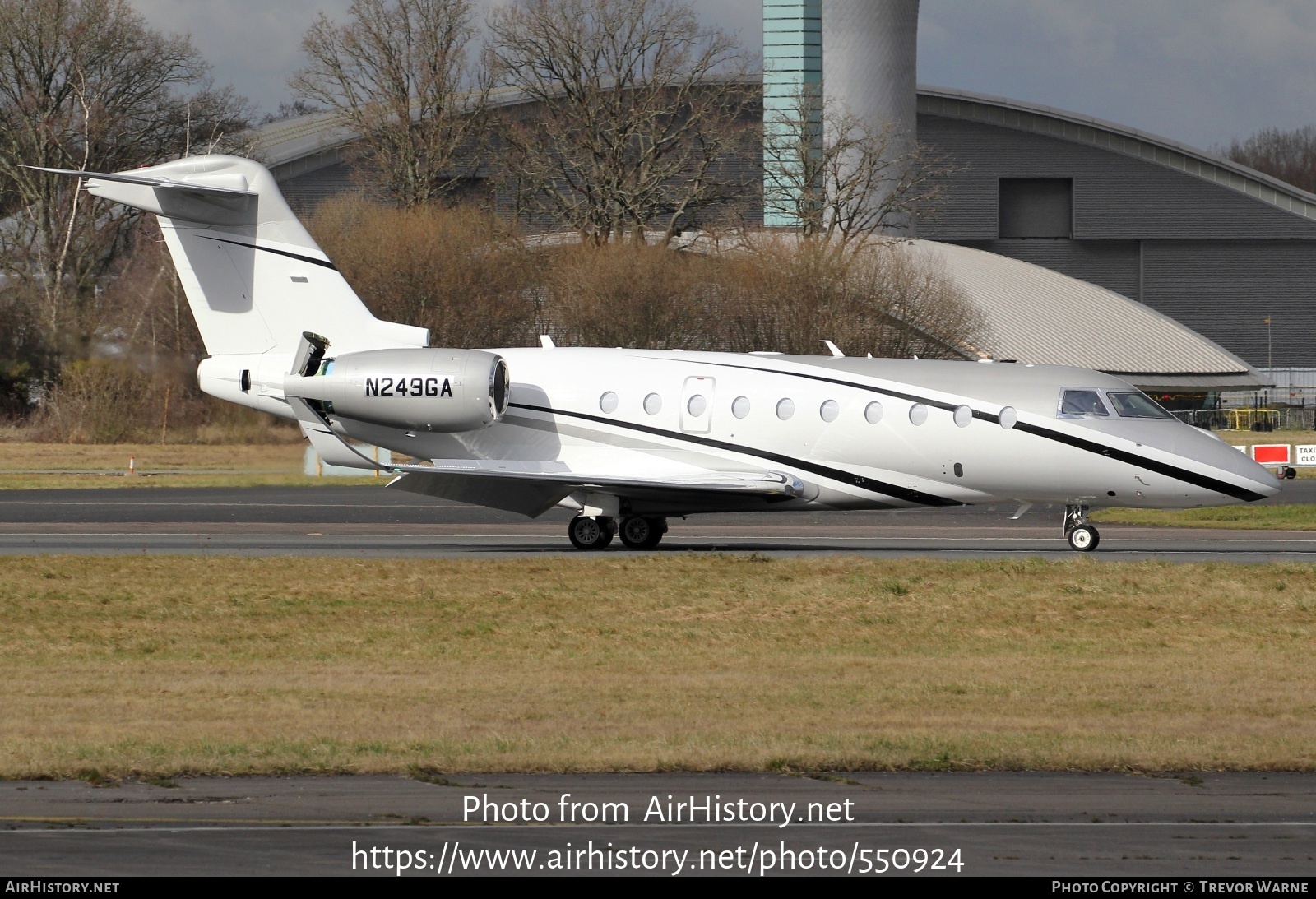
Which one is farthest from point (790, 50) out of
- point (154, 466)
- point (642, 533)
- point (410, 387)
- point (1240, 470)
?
point (1240, 470)

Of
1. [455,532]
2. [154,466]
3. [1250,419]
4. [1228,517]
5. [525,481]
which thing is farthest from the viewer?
[1250,419]

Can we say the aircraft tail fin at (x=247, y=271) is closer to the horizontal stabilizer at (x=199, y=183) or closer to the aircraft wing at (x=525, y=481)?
the horizontal stabilizer at (x=199, y=183)

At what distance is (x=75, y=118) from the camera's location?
6150 cm

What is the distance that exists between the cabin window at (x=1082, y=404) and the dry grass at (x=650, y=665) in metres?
3.27

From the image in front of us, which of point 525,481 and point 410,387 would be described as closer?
point 525,481

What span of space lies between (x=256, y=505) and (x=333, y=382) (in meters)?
10.8

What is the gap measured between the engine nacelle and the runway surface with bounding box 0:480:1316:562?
221 centimetres

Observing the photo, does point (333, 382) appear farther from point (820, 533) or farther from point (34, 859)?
point (34, 859)

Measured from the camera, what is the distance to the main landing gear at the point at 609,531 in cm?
2511

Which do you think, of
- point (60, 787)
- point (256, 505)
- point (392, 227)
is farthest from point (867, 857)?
point (392, 227)

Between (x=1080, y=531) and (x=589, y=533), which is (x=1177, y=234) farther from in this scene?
(x=589, y=533)

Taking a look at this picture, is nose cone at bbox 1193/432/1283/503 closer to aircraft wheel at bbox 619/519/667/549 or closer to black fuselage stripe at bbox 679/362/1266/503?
black fuselage stripe at bbox 679/362/1266/503

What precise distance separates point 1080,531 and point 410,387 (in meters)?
10.7

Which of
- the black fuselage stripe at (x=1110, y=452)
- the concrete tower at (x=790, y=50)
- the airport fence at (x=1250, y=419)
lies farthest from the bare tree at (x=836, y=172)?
the black fuselage stripe at (x=1110, y=452)
